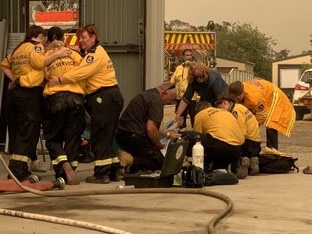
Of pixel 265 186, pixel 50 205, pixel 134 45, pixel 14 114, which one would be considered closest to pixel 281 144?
pixel 134 45

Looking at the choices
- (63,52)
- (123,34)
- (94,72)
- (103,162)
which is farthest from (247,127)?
(123,34)

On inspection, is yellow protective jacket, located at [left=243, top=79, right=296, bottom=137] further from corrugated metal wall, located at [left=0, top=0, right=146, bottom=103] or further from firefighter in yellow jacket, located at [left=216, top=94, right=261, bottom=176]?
corrugated metal wall, located at [left=0, top=0, right=146, bottom=103]

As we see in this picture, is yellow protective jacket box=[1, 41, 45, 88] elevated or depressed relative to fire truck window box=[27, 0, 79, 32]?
depressed

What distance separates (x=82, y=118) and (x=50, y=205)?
1835mm

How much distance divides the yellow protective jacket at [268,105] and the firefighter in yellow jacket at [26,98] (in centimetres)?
275

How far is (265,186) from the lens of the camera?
9156mm

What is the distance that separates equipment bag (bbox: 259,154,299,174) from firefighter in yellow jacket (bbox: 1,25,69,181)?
3007 millimetres

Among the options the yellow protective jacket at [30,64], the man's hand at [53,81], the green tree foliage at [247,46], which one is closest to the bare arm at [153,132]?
the man's hand at [53,81]

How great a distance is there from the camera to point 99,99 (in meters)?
9.13

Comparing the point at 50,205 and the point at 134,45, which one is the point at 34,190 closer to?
the point at 50,205

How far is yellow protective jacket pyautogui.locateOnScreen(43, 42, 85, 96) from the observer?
9.02 metres

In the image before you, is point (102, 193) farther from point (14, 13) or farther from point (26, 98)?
point (14, 13)

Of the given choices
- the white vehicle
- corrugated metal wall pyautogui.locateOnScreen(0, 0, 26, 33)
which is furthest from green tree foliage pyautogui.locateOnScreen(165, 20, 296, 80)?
corrugated metal wall pyautogui.locateOnScreen(0, 0, 26, 33)

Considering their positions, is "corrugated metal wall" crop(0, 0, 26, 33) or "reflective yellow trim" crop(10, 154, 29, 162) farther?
"corrugated metal wall" crop(0, 0, 26, 33)
